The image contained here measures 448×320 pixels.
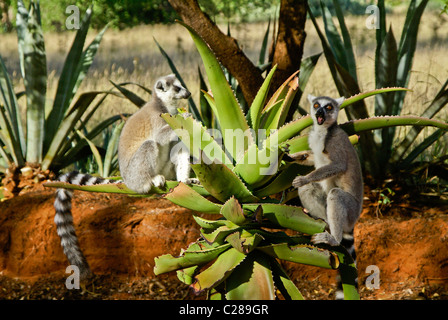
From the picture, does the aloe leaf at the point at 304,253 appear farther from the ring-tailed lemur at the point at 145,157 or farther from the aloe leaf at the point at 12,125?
the aloe leaf at the point at 12,125

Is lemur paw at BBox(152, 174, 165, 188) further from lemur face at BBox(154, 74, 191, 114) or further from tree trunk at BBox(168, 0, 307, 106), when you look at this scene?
tree trunk at BBox(168, 0, 307, 106)

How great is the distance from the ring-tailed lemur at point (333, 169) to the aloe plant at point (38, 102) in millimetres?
2896

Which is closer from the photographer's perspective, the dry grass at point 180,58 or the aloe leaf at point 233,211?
the aloe leaf at point 233,211

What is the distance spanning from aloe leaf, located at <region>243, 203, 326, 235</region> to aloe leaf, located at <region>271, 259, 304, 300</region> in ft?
0.98

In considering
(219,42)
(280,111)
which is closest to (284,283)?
(280,111)

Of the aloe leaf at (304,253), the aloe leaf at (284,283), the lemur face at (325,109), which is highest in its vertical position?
the lemur face at (325,109)

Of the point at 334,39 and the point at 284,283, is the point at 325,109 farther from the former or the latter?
the point at 334,39

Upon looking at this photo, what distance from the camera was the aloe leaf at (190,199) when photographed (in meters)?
2.03

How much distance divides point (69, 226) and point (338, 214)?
1.68 meters

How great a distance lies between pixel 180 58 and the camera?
8.42 meters

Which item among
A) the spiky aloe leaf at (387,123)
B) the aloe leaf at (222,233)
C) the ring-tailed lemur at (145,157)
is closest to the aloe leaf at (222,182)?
the aloe leaf at (222,233)

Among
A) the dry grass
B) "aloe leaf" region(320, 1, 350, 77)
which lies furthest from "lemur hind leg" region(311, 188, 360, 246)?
the dry grass

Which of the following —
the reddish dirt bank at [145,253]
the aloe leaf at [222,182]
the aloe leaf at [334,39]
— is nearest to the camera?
the aloe leaf at [222,182]

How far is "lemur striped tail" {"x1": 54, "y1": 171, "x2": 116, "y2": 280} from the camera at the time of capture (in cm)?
290
